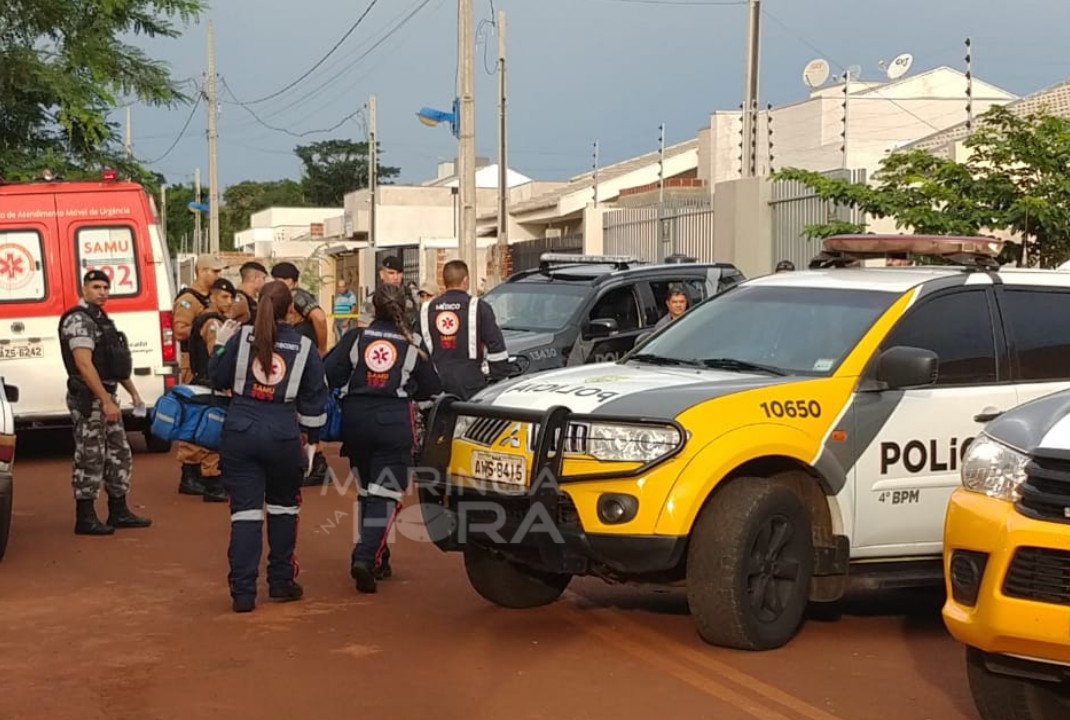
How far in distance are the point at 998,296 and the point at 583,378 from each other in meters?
2.17

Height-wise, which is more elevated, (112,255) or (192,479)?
(112,255)

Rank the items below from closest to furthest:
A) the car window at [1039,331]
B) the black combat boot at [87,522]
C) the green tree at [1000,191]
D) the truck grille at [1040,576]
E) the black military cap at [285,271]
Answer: the truck grille at [1040,576], the car window at [1039,331], the black combat boot at [87,522], the black military cap at [285,271], the green tree at [1000,191]

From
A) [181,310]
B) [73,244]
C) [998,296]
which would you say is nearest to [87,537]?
[181,310]

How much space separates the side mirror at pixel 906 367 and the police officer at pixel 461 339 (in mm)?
4954

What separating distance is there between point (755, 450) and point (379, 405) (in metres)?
2.55

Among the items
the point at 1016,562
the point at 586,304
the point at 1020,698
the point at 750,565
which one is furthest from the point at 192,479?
the point at 1016,562

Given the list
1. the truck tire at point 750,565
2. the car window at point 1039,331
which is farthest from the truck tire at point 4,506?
the car window at point 1039,331

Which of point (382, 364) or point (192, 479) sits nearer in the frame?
point (382, 364)

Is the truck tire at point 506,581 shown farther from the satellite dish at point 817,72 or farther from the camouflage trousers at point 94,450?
the satellite dish at point 817,72

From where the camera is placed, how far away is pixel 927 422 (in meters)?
7.50

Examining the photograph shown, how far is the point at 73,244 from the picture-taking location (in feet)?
48.8

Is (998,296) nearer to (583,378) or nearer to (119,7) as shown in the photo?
(583,378)

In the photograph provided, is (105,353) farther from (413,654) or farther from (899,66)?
(899,66)

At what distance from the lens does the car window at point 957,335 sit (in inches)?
301
